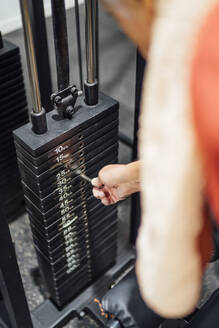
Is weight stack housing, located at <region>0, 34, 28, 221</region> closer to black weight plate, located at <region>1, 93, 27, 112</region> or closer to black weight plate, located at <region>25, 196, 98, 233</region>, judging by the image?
black weight plate, located at <region>1, 93, 27, 112</region>

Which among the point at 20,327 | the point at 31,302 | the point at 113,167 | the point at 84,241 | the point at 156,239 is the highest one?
the point at 156,239

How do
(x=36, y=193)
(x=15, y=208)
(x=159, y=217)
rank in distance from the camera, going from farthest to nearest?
(x=15, y=208)
(x=36, y=193)
(x=159, y=217)

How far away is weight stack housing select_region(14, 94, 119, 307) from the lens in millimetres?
812

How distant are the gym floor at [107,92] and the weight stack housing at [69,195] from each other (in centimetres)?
14

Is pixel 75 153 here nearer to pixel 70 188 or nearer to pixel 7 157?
pixel 70 188

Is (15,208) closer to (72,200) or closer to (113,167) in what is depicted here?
(72,200)

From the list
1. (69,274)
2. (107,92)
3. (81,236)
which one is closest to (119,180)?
(81,236)

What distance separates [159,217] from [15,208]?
3.57 feet

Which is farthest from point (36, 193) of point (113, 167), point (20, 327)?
point (20, 327)

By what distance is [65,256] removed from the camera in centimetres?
104

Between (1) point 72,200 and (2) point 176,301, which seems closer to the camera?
(2) point 176,301

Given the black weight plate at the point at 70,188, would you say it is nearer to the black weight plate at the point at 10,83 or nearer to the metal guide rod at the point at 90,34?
the metal guide rod at the point at 90,34

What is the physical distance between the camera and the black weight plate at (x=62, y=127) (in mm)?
783

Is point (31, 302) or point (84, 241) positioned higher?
point (84, 241)
